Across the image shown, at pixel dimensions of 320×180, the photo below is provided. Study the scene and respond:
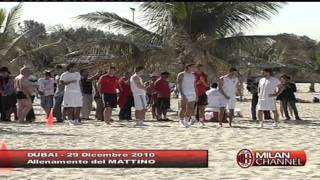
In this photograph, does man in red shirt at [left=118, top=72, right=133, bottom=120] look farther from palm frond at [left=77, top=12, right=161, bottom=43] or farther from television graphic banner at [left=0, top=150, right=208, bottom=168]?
television graphic banner at [left=0, top=150, right=208, bottom=168]

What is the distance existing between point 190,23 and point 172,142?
30.1ft

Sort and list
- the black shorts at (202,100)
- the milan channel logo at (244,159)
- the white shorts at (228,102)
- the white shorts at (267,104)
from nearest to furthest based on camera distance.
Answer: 1. the milan channel logo at (244,159)
2. the white shorts at (267,104)
3. the white shorts at (228,102)
4. the black shorts at (202,100)

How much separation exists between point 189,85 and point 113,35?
22.8ft

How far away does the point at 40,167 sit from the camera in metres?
8.47

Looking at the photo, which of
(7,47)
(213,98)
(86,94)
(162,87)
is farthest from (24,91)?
(7,47)

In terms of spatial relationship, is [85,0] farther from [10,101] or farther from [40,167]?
[40,167]

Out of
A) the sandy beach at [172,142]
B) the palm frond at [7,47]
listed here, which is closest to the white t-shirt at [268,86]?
the sandy beach at [172,142]

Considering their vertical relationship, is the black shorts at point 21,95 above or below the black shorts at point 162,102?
above

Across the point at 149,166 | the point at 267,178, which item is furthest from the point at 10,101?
the point at 267,178

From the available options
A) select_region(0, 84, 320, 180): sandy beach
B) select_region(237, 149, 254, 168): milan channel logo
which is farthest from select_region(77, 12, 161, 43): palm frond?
select_region(237, 149, 254, 168): milan channel logo

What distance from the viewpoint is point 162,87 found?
1800 cm

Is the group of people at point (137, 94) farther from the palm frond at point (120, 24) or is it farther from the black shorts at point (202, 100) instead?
the palm frond at point (120, 24)

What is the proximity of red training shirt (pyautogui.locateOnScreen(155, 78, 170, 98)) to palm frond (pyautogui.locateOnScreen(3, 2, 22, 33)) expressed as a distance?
601cm

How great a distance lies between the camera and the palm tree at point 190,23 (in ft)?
64.5
